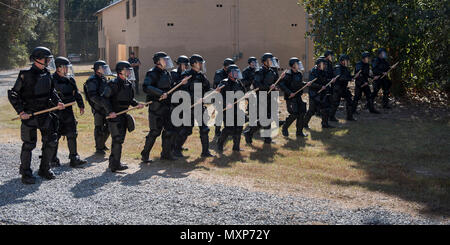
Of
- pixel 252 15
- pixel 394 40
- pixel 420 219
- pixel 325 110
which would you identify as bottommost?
pixel 420 219

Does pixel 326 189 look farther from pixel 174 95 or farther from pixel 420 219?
pixel 174 95

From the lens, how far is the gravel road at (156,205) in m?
6.24

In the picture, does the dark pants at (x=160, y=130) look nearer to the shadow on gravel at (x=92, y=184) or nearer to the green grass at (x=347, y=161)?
the green grass at (x=347, y=161)

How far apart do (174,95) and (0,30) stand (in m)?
36.6

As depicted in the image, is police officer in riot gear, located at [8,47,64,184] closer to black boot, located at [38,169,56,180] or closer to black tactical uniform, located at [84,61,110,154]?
black boot, located at [38,169,56,180]

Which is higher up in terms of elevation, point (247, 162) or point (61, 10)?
point (61, 10)

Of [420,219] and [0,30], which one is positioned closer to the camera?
[420,219]

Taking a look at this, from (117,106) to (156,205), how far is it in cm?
278

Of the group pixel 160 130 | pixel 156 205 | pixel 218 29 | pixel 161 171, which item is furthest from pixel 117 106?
pixel 218 29

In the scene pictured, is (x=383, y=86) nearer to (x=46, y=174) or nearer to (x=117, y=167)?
(x=117, y=167)

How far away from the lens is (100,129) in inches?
414
